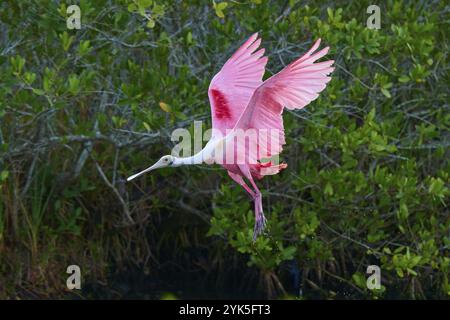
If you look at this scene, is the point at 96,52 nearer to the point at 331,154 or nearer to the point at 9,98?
the point at 9,98

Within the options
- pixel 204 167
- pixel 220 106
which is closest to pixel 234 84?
pixel 220 106

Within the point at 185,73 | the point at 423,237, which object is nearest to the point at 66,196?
the point at 185,73

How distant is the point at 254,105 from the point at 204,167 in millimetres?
1615

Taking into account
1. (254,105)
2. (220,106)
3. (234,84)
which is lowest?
(254,105)

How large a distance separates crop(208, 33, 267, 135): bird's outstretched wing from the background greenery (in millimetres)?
396

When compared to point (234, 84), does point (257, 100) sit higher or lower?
lower

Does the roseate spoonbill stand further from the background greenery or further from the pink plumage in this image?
the background greenery

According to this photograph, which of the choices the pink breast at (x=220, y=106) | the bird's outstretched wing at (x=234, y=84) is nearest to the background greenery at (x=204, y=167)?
the bird's outstretched wing at (x=234, y=84)

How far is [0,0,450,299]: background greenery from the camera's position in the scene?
23.9 ft

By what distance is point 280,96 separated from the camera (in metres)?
5.91

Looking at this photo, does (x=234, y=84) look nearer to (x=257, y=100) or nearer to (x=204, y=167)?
(x=257, y=100)

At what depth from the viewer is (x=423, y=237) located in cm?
765

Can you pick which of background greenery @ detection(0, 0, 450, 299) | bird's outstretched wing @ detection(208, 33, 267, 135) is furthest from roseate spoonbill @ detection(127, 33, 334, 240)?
background greenery @ detection(0, 0, 450, 299)

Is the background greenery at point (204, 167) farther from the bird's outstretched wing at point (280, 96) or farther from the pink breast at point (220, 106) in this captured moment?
the bird's outstretched wing at point (280, 96)
